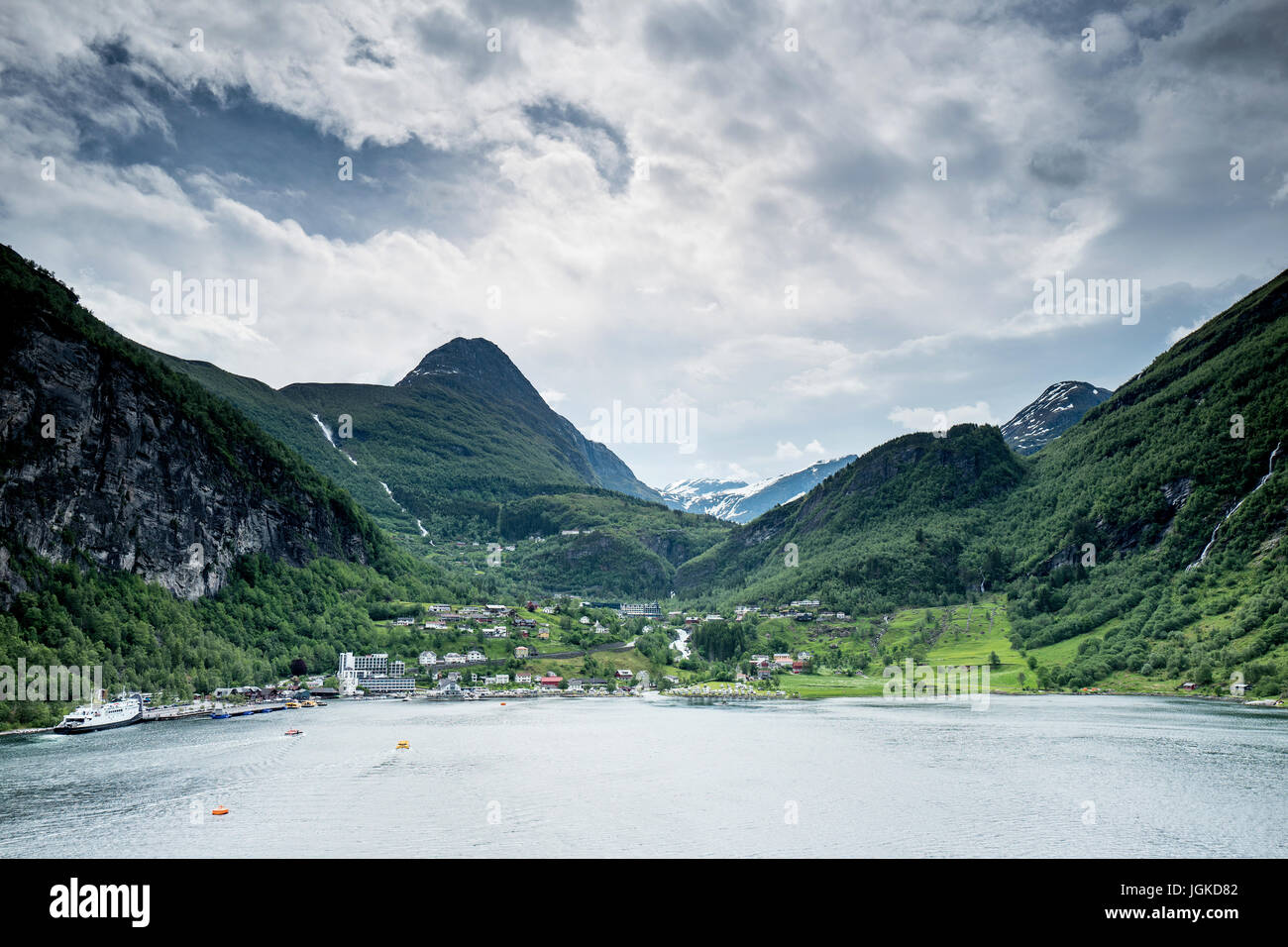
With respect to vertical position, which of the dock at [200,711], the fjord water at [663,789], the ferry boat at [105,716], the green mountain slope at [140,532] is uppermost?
the green mountain slope at [140,532]

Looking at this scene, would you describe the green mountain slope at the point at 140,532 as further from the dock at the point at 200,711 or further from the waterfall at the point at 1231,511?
the waterfall at the point at 1231,511

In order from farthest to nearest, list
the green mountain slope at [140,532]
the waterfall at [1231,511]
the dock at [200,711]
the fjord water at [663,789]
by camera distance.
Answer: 1. the waterfall at [1231,511]
2. the green mountain slope at [140,532]
3. the dock at [200,711]
4. the fjord water at [663,789]

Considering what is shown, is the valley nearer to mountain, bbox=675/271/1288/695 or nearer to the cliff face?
the cliff face

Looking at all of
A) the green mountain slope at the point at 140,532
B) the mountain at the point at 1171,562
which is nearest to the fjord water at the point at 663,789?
the green mountain slope at the point at 140,532

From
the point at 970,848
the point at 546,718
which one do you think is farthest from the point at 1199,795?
the point at 546,718

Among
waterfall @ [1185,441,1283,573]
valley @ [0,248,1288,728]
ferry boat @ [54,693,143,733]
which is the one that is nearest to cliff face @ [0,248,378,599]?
valley @ [0,248,1288,728]

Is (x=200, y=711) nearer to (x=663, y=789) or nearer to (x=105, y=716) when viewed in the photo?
(x=105, y=716)
